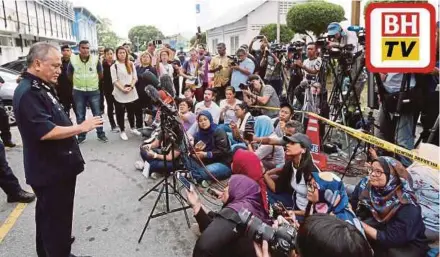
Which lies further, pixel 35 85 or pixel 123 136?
pixel 123 136

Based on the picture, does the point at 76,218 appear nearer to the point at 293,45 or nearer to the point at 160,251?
the point at 160,251

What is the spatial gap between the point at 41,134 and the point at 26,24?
19.6 metres

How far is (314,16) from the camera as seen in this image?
14.1 m

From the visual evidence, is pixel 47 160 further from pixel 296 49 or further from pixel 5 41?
pixel 5 41

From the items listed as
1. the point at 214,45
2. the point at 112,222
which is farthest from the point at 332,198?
the point at 214,45

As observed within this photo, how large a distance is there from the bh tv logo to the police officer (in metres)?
2.34

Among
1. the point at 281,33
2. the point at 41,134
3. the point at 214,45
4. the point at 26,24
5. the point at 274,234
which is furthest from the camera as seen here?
the point at 214,45

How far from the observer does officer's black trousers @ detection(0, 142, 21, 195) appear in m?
3.41

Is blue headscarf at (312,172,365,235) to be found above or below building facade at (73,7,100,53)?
below

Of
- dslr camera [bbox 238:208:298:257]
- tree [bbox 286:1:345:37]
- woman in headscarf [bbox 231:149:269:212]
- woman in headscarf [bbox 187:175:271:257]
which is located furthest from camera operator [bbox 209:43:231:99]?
tree [bbox 286:1:345:37]

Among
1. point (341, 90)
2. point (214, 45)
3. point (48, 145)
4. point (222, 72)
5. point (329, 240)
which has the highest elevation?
point (214, 45)

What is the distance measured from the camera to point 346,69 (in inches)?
174

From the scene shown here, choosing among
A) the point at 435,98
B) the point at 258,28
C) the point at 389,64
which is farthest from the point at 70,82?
the point at 258,28

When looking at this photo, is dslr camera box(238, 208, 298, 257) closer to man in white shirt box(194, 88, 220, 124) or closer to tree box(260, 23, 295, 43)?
man in white shirt box(194, 88, 220, 124)
